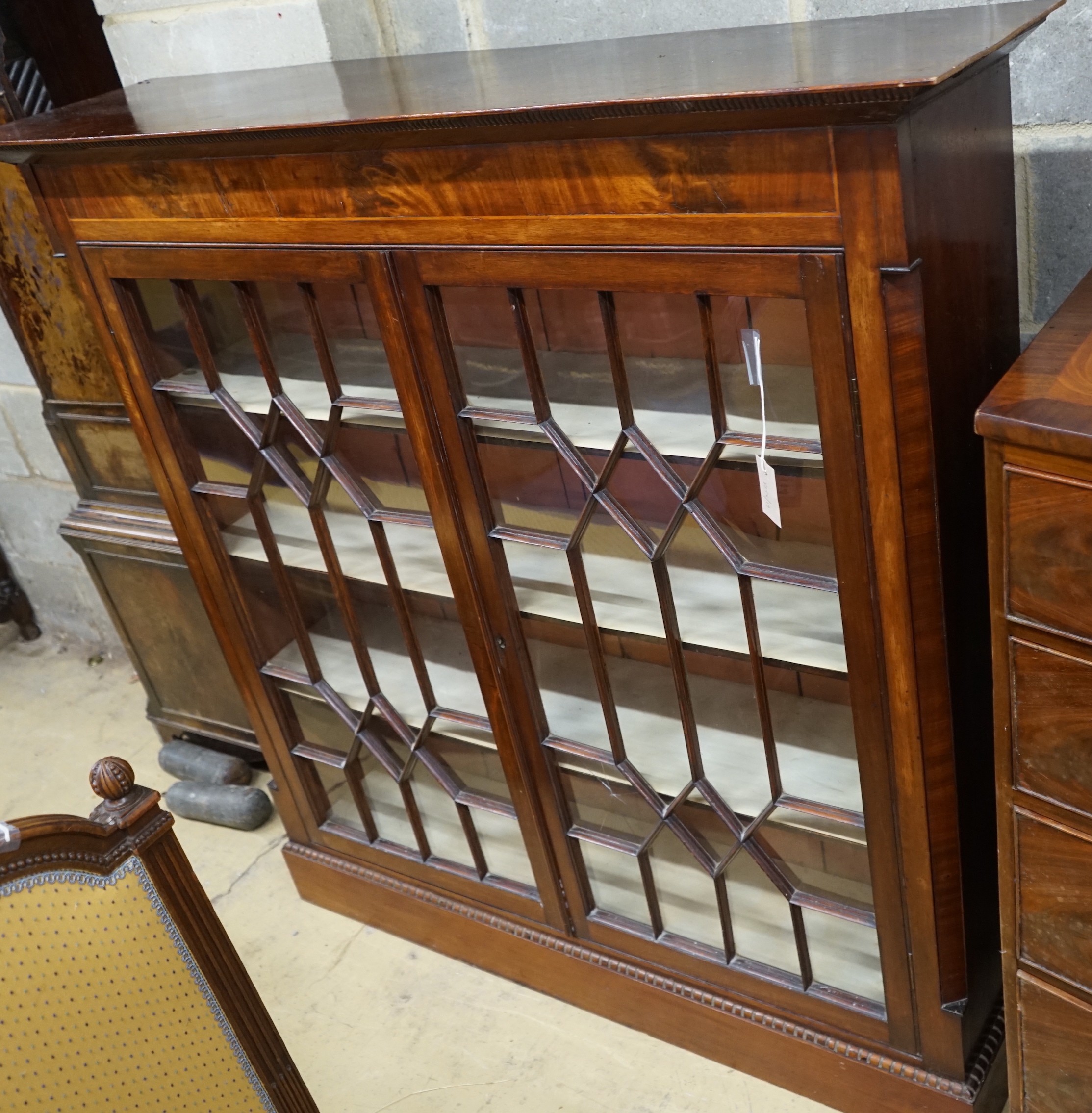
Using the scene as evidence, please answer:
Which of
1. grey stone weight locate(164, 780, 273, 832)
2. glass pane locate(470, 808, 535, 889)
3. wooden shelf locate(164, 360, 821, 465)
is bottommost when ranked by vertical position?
grey stone weight locate(164, 780, 273, 832)

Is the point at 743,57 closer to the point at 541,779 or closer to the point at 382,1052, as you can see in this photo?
the point at 541,779

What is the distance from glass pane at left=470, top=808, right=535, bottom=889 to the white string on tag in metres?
0.82

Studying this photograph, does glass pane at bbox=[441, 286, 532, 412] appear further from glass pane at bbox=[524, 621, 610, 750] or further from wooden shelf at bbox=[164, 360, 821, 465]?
glass pane at bbox=[524, 621, 610, 750]

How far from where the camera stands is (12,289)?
2346mm

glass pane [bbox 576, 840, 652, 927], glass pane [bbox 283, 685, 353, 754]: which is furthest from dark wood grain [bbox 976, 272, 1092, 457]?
glass pane [bbox 283, 685, 353, 754]

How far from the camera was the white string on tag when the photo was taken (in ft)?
3.97

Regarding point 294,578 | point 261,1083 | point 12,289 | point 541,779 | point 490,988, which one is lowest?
point 490,988

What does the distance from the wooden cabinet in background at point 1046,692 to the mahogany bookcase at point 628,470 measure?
0.44ft

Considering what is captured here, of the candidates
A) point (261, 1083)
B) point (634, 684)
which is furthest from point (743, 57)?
point (261, 1083)

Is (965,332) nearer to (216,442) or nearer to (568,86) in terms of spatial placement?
(568,86)

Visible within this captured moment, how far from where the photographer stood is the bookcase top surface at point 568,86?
1011 millimetres

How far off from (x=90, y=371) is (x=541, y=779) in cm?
129

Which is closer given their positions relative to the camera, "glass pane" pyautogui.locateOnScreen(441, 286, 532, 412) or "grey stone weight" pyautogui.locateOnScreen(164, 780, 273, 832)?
"glass pane" pyautogui.locateOnScreen(441, 286, 532, 412)

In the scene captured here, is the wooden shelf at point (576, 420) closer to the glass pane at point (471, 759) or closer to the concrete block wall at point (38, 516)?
the glass pane at point (471, 759)
